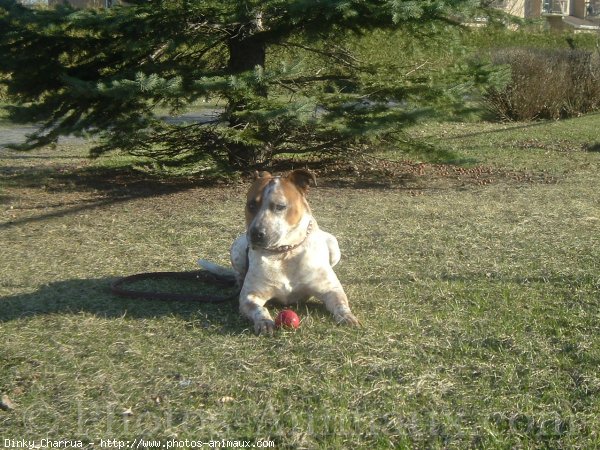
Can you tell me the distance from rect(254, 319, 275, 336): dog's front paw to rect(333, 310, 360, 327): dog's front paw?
1.32 ft

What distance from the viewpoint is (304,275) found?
4.93 metres

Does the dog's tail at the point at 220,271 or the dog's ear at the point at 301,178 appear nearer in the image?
the dog's ear at the point at 301,178

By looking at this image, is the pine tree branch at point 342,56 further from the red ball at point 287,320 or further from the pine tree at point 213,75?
the red ball at point 287,320

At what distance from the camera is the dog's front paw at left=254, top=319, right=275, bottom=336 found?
4543 millimetres

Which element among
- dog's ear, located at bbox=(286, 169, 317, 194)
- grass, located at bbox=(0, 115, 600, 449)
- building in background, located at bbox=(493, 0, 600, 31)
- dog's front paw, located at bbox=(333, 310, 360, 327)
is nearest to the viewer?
grass, located at bbox=(0, 115, 600, 449)

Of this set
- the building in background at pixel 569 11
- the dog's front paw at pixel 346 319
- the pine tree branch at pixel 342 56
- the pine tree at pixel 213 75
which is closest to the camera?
the dog's front paw at pixel 346 319

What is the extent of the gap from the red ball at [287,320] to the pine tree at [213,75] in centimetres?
420

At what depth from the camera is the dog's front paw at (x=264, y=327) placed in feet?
14.9

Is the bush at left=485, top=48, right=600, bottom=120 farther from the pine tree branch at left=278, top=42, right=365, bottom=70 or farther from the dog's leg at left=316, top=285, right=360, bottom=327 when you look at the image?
the dog's leg at left=316, top=285, right=360, bottom=327

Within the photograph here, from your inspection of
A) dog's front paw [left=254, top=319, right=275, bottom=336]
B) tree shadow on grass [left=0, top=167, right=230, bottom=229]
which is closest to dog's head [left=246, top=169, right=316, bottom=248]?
dog's front paw [left=254, top=319, right=275, bottom=336]

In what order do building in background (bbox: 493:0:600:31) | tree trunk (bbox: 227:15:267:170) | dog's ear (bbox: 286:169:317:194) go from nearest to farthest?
dog's ear (bbox: 286:169:317:194)
tree trunk (bbox: 227:15:267:170)
building in background (bbox: 493:0:600:31)

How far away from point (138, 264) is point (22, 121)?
4.02 metres

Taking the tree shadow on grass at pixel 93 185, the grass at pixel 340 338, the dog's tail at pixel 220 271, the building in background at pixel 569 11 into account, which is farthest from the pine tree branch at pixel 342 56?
the building in background at pixel 569 11

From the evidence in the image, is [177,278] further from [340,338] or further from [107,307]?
[340,338]
